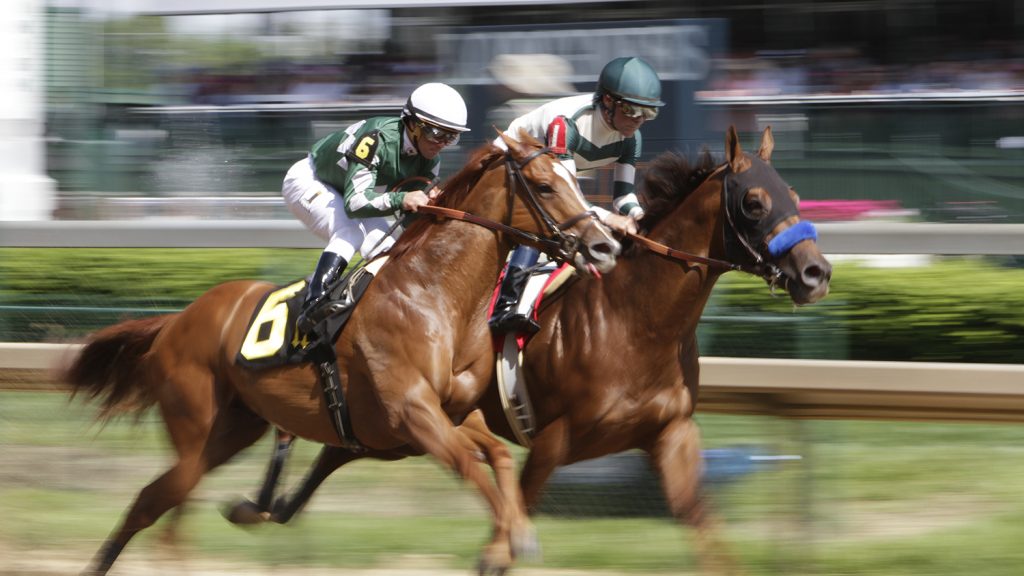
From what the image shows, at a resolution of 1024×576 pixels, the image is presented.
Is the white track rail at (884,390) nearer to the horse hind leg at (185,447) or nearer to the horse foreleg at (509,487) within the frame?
the horse foreleg at (509,487)

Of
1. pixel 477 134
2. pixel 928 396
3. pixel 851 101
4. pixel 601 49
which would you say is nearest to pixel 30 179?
pixel 477 134

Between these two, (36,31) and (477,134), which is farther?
(36,31)

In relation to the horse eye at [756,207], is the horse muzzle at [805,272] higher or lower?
lower

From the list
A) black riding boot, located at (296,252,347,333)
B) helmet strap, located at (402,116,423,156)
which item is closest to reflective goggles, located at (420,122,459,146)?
helmet strap, located at (402,116,423,156)

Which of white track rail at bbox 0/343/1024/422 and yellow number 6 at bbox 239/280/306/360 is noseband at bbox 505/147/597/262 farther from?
yellow number 6 at bbox 239/280/306/360

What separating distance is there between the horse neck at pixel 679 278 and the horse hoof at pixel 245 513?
5.61 feet

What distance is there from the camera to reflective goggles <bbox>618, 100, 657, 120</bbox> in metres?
5.12

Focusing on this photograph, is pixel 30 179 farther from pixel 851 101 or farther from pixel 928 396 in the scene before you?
pixel 928 396

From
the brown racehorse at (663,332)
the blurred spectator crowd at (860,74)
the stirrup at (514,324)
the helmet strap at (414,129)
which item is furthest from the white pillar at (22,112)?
the brown racehorse at (663,332)

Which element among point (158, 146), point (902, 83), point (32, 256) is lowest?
point (32, 256)

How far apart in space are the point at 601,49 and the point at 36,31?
5.25 meters

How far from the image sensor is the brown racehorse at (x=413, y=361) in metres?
4.46

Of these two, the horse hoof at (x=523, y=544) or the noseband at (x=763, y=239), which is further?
the noseband at (x=763, y=239)

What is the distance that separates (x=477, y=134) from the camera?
9766 millimetres
